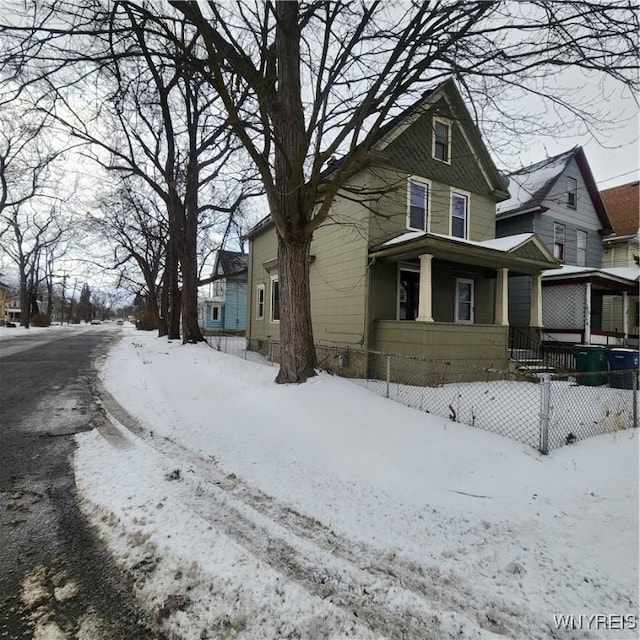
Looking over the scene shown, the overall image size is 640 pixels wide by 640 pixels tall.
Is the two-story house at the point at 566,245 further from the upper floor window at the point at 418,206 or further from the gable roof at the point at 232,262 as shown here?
Answer: the gable roof at the point at 232,262

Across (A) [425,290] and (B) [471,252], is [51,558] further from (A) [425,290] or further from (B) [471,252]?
(B) [471,252]

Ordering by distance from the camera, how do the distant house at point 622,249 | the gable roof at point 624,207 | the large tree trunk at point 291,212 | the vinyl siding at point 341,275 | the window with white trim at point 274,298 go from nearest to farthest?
the large tree trunk at point 291,212
the vinyl siding at point 341,275
the window with white trim at point 274,298
the distant house at point 622,249
the gable roof at point 624,207

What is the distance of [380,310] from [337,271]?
2068mm

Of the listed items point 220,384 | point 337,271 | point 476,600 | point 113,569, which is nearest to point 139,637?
point 113,569

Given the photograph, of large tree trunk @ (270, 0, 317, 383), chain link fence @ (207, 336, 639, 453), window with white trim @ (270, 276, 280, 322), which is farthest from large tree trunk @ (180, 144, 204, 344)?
large tree trunk @ (270, 0, 317, 383)

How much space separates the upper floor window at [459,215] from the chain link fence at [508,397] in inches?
200

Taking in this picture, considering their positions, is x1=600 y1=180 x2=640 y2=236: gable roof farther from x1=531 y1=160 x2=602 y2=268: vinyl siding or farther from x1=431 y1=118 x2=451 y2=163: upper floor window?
x1=431 y1=118 x2=451 y2=163: upper floor window

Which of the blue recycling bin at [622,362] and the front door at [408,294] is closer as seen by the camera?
the blue recycling bin at [622,362]

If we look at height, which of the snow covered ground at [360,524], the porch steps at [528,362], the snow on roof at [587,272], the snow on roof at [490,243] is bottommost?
the snow covered ground at [360,524]

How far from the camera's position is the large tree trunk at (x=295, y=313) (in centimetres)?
697

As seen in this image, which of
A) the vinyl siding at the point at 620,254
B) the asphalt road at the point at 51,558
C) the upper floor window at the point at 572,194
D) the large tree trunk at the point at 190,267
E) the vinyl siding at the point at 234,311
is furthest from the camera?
the vinyl siding at the point at 234,311

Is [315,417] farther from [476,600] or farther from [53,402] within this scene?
[53,402]

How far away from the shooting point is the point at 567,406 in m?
6.72

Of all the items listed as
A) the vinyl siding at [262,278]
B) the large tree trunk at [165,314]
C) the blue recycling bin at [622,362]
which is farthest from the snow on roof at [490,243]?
the large tree trunk at [165,314]
